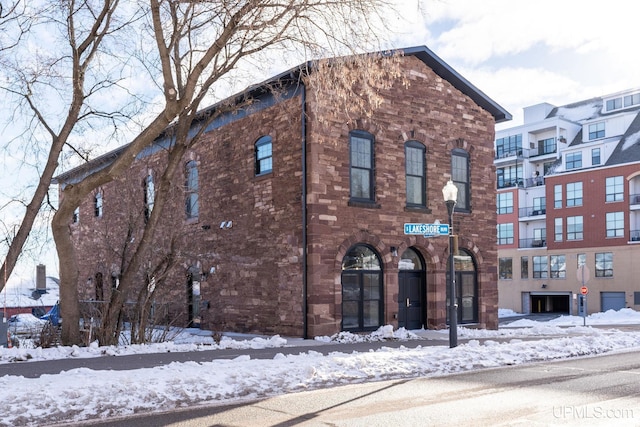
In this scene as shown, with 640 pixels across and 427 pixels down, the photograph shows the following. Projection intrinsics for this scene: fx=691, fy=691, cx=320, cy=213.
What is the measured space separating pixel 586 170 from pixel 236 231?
38.4 metres

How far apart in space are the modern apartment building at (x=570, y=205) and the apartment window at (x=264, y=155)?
1362 inches

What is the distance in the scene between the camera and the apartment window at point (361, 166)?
1984cm

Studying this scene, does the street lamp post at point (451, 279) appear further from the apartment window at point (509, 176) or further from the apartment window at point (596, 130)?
the apartment window at point (509, 176)

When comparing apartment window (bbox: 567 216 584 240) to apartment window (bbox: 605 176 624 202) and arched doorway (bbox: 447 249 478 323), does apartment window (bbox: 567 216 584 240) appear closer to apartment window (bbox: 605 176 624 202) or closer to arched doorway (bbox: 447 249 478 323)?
apartment window (bbox: 605 176 624 202)

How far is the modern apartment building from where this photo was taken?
163 feet

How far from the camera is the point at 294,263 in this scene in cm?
1909

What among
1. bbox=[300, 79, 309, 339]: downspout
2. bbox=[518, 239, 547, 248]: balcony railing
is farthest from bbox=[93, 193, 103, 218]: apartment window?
bbox=[518, 239, 547, 248]: balcony railing

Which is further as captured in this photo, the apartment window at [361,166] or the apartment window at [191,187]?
→ the apartment window at [191,187]

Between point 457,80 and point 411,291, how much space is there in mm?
7092

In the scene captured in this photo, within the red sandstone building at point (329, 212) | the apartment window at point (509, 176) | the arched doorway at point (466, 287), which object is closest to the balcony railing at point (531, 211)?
the apartment window at point (509, 176)

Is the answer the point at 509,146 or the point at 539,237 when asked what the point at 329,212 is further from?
the point at 509,146

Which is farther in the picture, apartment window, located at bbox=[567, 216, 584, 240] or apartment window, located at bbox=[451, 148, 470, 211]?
apartment window, located at bbox=[567, 216, 584, 240]

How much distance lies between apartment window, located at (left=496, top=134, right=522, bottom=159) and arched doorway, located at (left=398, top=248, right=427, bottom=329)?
1679 inches

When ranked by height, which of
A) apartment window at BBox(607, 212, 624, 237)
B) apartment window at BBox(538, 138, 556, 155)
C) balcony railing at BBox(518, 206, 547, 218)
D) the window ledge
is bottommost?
the window ledge
